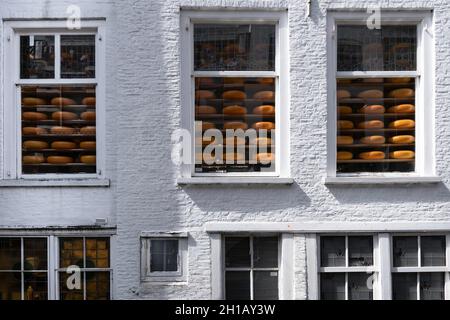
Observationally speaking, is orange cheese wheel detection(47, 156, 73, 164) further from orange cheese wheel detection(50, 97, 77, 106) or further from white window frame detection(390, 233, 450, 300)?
white window frame detection(390, 233, 450, 300)

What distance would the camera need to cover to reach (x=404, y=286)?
10.6 m

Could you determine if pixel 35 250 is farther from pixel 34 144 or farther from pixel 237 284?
pixel 237 284

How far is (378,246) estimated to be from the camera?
10547 millimetres

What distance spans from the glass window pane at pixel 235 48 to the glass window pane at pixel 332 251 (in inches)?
94.7

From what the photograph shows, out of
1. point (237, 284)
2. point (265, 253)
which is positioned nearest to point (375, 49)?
point (265, 253)

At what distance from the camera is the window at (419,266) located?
10.6 meters

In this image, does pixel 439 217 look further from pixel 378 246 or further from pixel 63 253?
pixel 63 253

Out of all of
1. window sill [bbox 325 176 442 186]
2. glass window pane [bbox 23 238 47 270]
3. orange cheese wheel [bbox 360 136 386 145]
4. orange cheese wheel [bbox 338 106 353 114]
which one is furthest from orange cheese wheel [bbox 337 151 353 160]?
glass window pane [bbox 23 238 47 270]

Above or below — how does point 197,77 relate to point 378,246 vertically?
above

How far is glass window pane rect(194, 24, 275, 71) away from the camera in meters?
10.7

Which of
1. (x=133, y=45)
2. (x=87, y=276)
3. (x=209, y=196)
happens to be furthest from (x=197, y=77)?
(x=87, y=276)

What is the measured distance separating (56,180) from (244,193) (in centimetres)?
250

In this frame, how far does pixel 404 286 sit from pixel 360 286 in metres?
0.58

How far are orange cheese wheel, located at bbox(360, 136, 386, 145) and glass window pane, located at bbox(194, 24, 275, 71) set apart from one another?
1.56m
